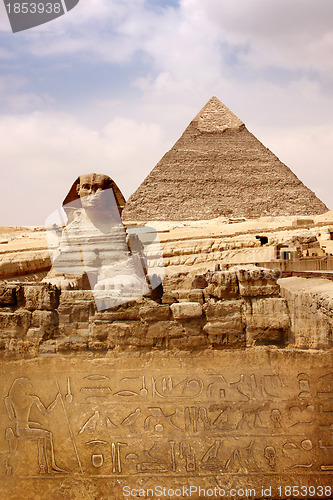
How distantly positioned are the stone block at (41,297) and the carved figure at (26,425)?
383 millimetres

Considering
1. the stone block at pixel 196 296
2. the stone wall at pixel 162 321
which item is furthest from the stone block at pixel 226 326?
the stone block at pixel 196 296

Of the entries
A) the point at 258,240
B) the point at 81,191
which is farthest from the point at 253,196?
the point at 81,191

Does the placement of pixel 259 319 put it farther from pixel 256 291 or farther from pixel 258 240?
pixel 258 240

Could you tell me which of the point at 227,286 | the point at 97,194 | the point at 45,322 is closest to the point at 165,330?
the point at 227,286

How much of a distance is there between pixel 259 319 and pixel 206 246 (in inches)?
497

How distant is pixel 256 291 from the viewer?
2.81 metres

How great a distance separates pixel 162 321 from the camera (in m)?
2.79

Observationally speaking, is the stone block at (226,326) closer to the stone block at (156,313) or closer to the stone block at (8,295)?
the stone block at (156,313)

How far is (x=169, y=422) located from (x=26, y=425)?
2.42 ft

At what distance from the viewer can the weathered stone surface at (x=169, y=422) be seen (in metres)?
2.63

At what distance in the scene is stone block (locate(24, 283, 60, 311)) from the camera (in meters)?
2.88

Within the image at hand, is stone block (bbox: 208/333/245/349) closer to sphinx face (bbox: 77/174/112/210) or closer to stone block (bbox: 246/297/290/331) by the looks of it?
→ stone block (bbox: 246/297/290/331)

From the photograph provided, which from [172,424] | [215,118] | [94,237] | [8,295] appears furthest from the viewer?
[215,118]

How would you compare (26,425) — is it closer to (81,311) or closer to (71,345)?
(71,345)
